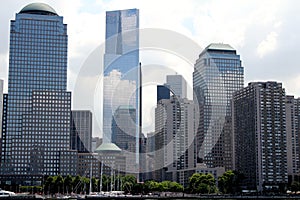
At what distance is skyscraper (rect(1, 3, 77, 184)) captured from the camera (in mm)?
141750

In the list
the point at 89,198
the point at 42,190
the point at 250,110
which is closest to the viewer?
the point at 89,198

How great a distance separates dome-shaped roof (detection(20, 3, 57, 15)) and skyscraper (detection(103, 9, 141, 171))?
63.8 feet

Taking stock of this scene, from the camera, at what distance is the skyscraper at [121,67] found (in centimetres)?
Answer: 13325

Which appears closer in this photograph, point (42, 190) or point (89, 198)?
point (89, 198)

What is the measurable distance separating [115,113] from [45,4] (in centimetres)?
4035

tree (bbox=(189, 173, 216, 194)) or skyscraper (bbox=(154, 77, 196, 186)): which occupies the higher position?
skyscraper (bbox=(154, 77, 196, 186))

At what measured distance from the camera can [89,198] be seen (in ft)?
297

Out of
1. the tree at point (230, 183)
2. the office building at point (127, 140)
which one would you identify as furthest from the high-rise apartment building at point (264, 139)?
the office building at point (127, 140)

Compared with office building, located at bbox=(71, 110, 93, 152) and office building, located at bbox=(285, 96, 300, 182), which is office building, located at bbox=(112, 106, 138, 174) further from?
office building, located at bbox=(285, 96, 300, 182)

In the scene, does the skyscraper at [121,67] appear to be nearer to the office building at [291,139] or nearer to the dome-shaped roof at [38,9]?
the dome-shaped roof at [38,9]

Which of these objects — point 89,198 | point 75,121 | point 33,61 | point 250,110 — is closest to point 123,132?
point 75,121

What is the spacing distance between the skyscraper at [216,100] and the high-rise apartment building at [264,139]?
22.6 meters

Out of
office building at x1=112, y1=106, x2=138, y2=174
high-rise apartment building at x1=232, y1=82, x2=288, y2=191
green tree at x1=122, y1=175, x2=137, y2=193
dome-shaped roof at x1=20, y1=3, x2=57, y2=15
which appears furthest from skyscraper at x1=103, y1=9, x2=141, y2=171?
high-rise apartment building at x1=232, y1=82, x2=288, y2=191

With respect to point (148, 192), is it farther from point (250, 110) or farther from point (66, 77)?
point (66, 77)
